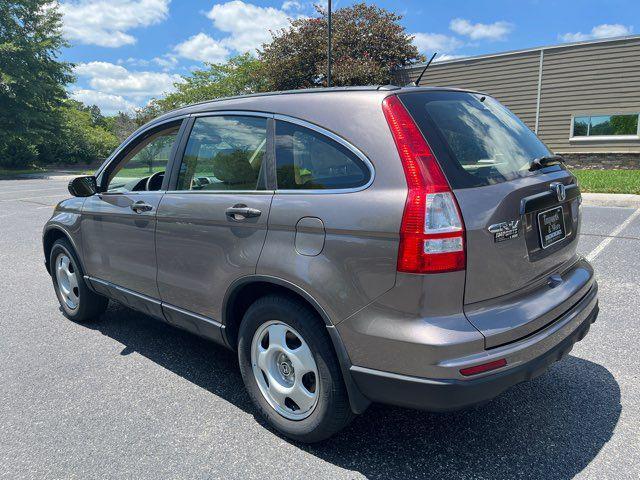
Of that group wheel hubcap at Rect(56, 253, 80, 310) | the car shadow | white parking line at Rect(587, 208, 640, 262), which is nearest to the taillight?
the car shadow

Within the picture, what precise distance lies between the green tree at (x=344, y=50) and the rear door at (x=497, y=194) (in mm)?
19680

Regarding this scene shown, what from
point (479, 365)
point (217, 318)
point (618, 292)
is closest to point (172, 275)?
point (217, 318)

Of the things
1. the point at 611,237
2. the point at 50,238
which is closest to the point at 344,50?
the point at 611,237

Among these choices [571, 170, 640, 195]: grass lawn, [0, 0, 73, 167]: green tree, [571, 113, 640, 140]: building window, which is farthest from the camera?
[0, 0, 73, 167]: green tree

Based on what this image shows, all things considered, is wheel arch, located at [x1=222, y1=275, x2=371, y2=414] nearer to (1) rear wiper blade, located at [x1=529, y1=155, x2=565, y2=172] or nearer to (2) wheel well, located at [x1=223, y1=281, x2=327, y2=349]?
(2) wheel well, located at [x1=223, y1=281, x2=327, y2=349]

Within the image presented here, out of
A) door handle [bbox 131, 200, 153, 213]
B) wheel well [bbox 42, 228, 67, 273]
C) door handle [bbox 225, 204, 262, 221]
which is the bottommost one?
wheel well [bbox 42, 228, 67, 273]

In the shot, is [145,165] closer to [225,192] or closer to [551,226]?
[225,192]

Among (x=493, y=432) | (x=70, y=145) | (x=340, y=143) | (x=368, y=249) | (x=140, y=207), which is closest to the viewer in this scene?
(x=368, y=249)

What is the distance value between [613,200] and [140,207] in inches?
428

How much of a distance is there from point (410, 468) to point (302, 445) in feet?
1.86

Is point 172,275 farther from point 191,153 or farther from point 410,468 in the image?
point 410,468

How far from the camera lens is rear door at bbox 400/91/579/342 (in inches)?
82.8

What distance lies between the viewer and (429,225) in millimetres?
2021

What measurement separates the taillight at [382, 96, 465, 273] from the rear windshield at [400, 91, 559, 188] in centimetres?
10
